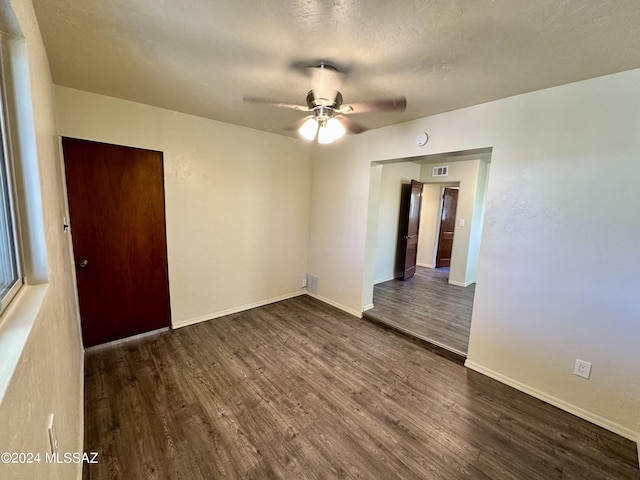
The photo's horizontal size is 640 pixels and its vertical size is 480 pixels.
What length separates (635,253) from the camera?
1.82 m

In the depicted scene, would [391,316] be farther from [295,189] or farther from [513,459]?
[295,189]

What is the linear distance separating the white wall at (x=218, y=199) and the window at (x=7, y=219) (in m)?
1.82

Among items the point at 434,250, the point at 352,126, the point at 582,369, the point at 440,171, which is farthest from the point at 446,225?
the point at 582,369

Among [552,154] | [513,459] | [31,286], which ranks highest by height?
[552,154]

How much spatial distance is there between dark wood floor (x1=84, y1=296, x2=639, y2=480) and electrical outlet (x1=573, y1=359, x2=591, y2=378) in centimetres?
34

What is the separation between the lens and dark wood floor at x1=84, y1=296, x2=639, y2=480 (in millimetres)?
1618

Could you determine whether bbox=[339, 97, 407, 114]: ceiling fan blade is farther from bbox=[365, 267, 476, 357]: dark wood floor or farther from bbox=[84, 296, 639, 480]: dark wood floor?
bbox=[365, 267, 476, 357]: dark wood floor

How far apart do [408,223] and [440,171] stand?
1.28 meters

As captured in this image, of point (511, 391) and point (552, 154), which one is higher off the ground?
point (552, 154)

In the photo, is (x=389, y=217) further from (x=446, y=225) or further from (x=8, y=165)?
(x=8, y=165)

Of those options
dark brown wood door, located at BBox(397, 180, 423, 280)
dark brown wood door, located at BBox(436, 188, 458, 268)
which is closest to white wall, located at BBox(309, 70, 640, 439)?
dark brown wood door, located at BBox(397, 180, 423, 280)

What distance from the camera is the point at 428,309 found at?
3898mm

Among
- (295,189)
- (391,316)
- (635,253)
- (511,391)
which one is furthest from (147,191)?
(635,253)

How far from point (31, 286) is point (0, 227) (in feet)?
0.96
